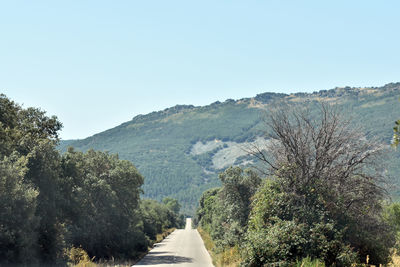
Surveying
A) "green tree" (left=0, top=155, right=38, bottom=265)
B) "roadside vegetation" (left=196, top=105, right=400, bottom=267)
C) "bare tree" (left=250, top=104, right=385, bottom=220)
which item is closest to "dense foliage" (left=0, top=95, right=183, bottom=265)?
"green tree" (left=0, top=155, right=38, bottom=265)

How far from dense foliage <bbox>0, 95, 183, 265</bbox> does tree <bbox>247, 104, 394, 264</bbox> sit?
10.5 metres

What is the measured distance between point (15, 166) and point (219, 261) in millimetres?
14490

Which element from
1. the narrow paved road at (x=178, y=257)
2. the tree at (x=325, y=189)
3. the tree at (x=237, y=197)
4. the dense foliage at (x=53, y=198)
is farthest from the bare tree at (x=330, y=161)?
the narrow paved road at (x=178, y=257)

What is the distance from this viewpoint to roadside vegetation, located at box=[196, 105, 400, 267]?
63.0 ft

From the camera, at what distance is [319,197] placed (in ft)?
66.7

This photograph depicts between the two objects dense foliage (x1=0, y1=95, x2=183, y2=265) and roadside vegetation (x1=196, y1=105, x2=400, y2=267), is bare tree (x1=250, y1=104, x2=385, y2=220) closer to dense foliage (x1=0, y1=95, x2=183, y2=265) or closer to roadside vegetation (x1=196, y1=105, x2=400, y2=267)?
roadside vegetation (x1=196, y1=105, x2=400, y2=267)

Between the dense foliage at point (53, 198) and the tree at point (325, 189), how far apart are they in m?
10.5

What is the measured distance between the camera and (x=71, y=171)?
34156mm

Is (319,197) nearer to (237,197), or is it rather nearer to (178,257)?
(237,197)

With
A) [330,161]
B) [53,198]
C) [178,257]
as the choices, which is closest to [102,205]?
[178,257]

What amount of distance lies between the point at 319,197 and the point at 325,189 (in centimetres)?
60

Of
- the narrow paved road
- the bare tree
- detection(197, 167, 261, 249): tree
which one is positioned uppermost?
the bare tree

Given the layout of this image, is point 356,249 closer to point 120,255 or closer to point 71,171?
point 71,171

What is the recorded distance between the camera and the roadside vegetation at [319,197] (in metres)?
19.2
